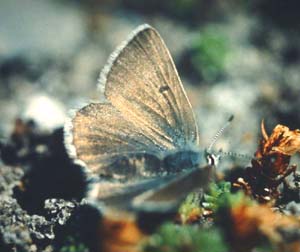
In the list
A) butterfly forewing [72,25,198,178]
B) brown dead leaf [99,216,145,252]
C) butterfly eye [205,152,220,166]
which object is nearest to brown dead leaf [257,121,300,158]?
butterfly eye [205,152,220,166]

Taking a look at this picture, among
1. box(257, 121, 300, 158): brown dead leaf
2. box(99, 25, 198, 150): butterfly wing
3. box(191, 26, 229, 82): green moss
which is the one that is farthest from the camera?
box(191, 26, 229, 82): green moss

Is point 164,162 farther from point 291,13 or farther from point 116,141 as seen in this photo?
point 291,13

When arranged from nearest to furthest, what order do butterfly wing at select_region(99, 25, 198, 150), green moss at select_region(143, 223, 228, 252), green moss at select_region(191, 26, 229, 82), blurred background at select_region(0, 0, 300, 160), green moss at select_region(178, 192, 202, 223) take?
1. green moss at select_region(143, 223, 228, 252)
2. green moss at select_region(178, 192, 202, 223)
3. butterfly wing at select_region(99, 25, 198, 150)
4. blurred background at select_region(0, 0, 300, 160)
5. green moss at select_region(191, 26, 229, 82)

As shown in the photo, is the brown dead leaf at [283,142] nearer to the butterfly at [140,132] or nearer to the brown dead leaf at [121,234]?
the butterfly at [140,132]

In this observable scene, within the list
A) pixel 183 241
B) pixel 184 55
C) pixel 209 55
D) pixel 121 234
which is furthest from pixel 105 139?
pixel 184 55

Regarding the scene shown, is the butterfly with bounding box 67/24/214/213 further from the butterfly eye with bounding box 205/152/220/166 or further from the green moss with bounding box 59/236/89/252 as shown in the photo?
the green moss with bounding box 59/236/89/252

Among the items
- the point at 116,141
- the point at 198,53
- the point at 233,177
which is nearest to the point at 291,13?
the point at 198,53
